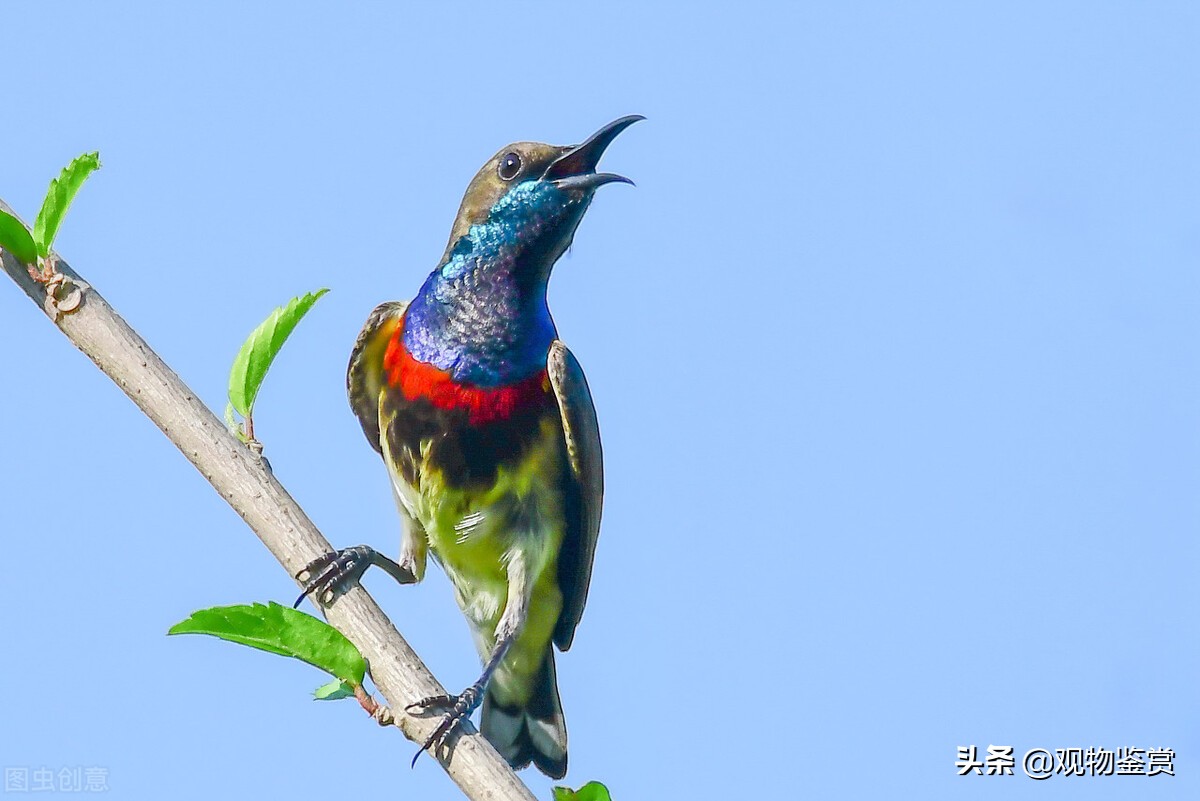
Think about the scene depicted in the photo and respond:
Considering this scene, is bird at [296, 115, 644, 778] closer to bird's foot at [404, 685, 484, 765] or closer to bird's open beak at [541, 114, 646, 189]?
bird's open beak at [541, 114, 646, 189]

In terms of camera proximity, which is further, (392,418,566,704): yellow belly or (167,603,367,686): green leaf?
(392,418,566,704): yellow belly

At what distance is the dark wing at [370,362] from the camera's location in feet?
22.8

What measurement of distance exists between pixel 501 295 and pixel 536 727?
2.20 meters

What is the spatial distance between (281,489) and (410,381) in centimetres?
206

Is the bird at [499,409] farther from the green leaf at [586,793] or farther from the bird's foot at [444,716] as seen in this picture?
the green leaf at [586,793]

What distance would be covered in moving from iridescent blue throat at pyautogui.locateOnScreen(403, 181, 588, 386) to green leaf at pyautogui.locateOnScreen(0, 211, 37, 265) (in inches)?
87.7

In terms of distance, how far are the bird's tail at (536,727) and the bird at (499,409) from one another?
45 cm

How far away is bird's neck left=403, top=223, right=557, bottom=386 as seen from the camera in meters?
6.46

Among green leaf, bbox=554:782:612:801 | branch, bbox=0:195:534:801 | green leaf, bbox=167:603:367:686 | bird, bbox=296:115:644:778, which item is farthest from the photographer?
bird, bbox=296:115:644:778


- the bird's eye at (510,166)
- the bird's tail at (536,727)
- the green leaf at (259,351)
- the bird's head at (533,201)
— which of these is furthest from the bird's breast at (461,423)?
the green leaf at (259,351)

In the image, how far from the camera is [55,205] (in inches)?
178

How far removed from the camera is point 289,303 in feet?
15.6

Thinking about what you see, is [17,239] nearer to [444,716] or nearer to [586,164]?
[444,716]

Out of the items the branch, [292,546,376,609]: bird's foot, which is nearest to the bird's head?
[292,546,376,609]: bird's foot
